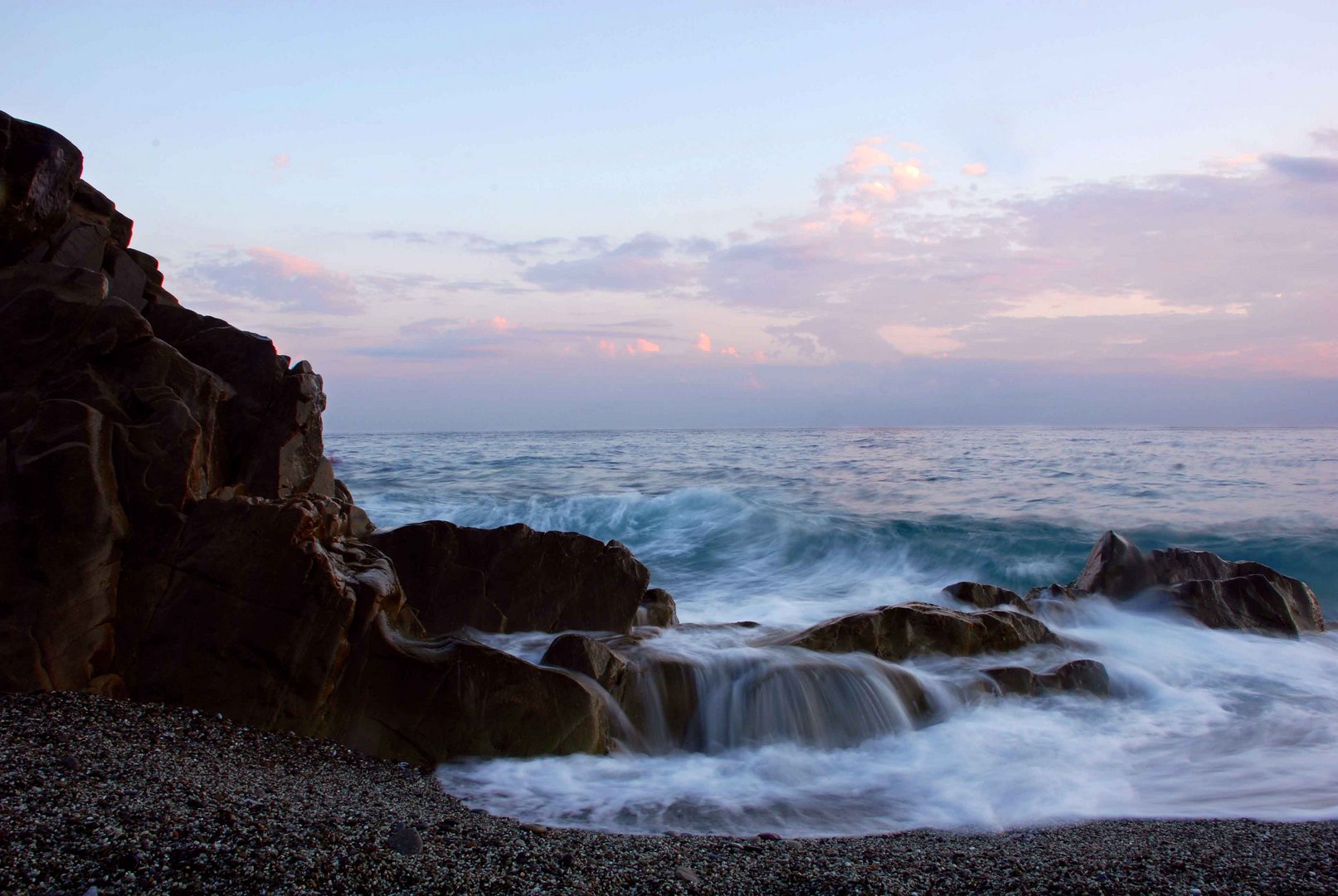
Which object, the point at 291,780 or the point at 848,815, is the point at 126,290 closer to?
the point at 291,780

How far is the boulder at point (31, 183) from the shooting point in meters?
5.64

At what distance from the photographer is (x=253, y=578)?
5.05 m

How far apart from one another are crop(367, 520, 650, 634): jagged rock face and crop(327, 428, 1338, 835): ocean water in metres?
0.33

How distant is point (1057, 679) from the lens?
6.98m

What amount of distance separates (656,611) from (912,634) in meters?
2.24

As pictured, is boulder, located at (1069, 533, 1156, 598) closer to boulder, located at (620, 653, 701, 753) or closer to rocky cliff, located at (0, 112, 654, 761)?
boulder, located at (620, 653, 701, 753)

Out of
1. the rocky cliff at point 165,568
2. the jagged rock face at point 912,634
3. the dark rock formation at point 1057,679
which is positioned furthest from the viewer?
the jagged rock face at point 912,634

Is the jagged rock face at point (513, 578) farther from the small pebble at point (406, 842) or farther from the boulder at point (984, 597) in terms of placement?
the boulder at point (984, 597)

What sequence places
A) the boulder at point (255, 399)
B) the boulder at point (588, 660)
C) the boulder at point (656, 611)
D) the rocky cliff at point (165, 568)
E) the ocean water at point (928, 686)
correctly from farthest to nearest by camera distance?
the boulder at point (656, 611) → the boulder at point (255, 399) → the boulder at point (588, 660) → the ocean water at point (928, 686) → the rocky cliff at point (165, 568)

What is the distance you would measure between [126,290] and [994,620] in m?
7.64

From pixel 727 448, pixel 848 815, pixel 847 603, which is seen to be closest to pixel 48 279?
pixel 848 815

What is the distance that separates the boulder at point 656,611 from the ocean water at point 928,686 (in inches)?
9.4

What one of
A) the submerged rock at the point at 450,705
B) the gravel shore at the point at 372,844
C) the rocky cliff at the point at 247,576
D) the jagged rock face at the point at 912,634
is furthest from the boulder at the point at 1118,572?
the submerged rock at the point at 450,705

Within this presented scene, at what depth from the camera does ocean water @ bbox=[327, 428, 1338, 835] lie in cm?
503
